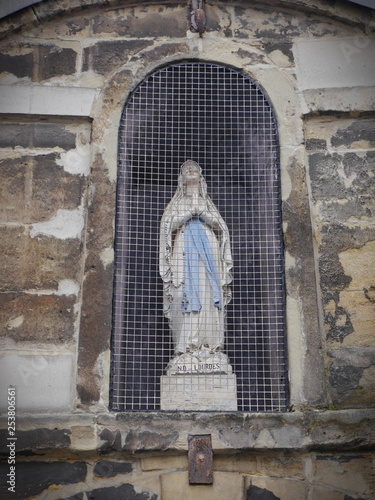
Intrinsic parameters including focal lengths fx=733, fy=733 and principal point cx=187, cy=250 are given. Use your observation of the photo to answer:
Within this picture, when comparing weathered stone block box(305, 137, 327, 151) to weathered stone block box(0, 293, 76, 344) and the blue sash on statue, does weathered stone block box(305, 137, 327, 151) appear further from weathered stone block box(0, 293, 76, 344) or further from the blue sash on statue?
weathered stone block box(0, 293, 76, 344)

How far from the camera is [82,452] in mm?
4191

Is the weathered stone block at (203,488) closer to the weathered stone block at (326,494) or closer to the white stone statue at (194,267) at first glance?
the weathered stone block at (326,494)

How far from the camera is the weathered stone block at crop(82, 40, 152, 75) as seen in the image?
5273mm

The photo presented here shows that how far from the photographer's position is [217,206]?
221 inches

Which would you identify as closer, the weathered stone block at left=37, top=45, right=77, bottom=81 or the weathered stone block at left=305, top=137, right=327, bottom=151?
the weathered stone block at left=305, top=137, right=327, bottom=151

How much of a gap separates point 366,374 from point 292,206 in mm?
1202

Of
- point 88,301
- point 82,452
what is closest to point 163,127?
point 88,301

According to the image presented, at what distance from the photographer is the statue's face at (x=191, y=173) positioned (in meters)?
5.21

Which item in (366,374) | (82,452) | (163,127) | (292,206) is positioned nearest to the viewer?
(82,452)

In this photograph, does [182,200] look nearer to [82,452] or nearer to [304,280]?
[304,280]

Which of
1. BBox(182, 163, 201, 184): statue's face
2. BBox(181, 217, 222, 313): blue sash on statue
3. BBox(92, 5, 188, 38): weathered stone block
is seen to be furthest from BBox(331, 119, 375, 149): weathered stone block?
BBox(92, 5, 188, 38): weathered stone block

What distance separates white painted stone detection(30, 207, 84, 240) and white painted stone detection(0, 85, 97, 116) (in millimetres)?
734

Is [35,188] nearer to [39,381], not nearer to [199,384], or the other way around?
[39,381]

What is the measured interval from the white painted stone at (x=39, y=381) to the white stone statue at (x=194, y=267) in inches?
29.0
